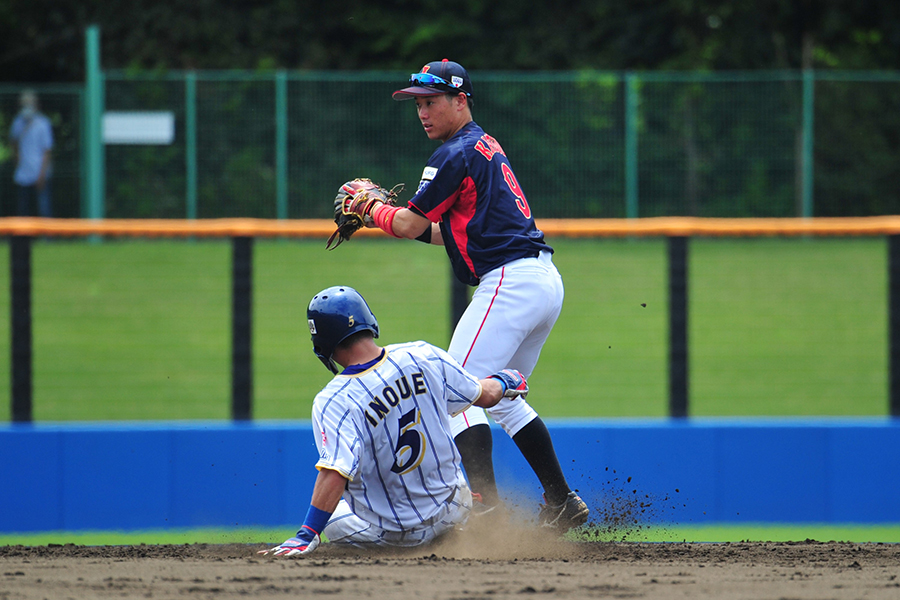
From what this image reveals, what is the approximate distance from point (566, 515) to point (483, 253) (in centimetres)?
126

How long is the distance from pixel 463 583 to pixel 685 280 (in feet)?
10.7

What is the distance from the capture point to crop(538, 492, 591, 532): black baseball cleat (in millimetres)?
4941

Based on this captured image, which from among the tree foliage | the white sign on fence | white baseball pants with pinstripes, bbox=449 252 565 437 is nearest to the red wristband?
white baseball pants with pinstripes, bbox=449 252 565 437

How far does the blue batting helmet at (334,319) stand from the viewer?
4.32 m

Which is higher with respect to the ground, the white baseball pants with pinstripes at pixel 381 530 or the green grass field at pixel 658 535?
the white baseball pants with pinstripes at pixel 381 530

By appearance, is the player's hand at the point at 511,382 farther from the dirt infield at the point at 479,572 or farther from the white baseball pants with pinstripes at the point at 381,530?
the dirt infield at the point at 479,572

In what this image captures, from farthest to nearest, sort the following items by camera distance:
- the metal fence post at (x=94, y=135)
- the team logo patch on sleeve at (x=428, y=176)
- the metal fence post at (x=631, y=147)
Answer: the metal fence post at (x=631, y=147) → the metal fence post at (x=94, y=135) → the team logo patch on sleeve at (x=428, y=176)

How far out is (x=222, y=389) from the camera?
361 inches

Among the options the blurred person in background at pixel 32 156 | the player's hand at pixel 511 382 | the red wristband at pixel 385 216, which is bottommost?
the player's hand at pixel 511 382

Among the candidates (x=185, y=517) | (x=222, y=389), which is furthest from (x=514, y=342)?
(x=222, y=389)

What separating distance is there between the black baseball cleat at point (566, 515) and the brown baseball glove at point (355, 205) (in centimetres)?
158

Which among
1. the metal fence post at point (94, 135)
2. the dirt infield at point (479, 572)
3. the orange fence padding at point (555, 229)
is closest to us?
the dirt infield at point (479, 572)

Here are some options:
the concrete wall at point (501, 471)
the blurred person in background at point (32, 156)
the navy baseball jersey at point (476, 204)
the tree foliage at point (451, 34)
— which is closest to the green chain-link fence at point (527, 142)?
the blurred person in background at point (32, 156)

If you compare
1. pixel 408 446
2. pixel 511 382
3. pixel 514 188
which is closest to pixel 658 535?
pixel 511 382
